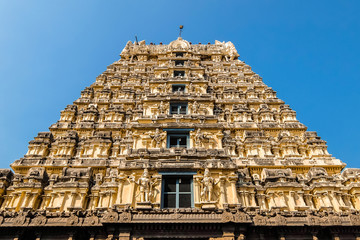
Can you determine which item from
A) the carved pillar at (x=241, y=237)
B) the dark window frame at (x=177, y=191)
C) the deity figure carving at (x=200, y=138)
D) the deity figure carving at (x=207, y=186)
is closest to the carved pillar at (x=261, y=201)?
the deity figure carving at (x=207, y=186)

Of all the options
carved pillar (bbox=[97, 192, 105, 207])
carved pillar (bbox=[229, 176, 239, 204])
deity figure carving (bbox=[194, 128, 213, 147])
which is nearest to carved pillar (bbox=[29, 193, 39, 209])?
carved pillar (bbox=[97, 192, 105, 207])

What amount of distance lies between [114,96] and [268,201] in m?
18.9

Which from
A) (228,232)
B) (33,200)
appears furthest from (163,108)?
(228,232)

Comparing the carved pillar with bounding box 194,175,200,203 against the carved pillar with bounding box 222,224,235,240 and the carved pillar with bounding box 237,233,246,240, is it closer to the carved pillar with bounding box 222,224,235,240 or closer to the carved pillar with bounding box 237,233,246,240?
the carved pillar with bounding box 222,224,235,240

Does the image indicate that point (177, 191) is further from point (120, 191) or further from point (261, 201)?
point (261, 201)

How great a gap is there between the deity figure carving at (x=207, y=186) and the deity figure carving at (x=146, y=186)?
300 cm

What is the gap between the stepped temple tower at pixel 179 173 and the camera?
14766 mm

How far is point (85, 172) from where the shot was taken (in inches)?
750

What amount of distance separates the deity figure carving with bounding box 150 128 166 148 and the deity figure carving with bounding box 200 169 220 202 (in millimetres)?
4893

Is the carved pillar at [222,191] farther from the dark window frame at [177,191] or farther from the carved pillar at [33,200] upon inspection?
the carved pillar at [33,200]

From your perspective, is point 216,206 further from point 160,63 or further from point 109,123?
point 160,63

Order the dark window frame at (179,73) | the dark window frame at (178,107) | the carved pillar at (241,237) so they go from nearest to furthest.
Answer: the carved pillar at (241,237) → the dark window frame at (178,107) → the dark window frame at (179,73)

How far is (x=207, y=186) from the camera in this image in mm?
15938

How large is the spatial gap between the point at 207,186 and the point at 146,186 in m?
3.74
